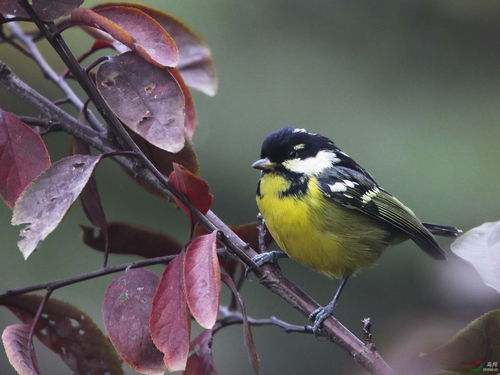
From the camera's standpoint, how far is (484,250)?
0.86 m

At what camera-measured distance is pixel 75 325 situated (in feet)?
3.85

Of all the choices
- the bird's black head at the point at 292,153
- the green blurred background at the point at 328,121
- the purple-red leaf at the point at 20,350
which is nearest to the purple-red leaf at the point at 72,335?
the purple-red leaf at the point at 20,350

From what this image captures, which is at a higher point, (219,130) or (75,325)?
(75,325)

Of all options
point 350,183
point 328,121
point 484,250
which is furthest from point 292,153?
point 328,121

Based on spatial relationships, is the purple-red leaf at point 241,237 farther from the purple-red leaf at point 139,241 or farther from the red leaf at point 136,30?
the red leaf at point 136,30

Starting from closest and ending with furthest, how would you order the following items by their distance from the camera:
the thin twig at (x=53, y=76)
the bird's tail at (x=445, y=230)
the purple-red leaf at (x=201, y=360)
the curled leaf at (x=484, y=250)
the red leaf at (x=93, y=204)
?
the curled leaf at (x=484, y=250) → the purple-red leaf at (x=201, y=360) → the red leaf at (x=93, y=204) → the thin twig at (x=53, y=76) → the bird's tail at (x=445, y=230)

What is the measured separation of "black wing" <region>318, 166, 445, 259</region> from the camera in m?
1.84

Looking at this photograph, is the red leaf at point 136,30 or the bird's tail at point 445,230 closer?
the red leaf at point 136,30

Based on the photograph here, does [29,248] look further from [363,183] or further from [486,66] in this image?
[486,66]

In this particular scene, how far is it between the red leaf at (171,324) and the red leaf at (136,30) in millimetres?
314

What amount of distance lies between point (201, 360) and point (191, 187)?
26 centimetres

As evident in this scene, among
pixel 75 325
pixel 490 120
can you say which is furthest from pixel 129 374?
pixel 490 120

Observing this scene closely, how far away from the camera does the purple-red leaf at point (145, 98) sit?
103cm

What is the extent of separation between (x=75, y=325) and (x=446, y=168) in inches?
147
